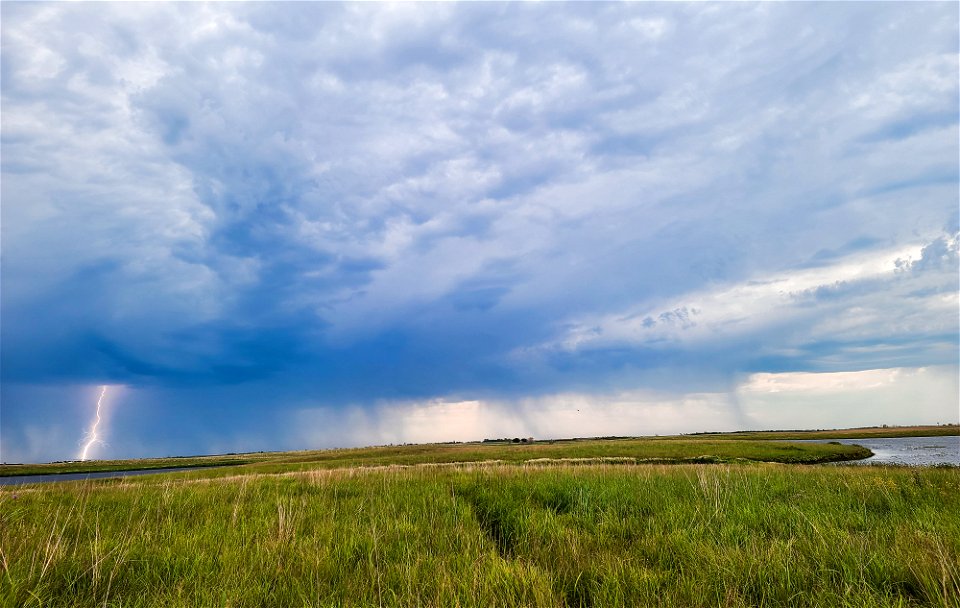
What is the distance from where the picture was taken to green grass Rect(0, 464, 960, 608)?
9.36 ft

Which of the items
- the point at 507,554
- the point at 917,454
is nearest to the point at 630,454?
the point at 917,454

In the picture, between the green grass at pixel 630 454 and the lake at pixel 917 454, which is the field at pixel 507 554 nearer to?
the green grass at pixel 630 454

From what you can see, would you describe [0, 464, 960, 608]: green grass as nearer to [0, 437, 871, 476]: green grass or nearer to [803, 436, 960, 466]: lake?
[0, 437, 871, 476]: green grass

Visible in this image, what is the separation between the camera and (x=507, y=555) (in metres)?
3.66

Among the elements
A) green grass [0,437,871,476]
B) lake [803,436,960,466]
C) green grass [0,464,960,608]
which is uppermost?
green grass [0,464,960,608]

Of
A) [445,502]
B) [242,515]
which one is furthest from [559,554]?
[242,515]

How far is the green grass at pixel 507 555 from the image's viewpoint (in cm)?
285

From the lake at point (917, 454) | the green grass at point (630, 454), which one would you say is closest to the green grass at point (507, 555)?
the green grass at point (630, 454)

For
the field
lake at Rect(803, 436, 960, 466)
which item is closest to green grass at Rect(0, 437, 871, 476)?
lake at Rect(803, 436, 960, 466)

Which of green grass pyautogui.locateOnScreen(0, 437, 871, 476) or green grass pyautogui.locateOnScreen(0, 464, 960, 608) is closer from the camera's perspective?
green grass pyautogui.locateOnScreen(0, 464, 960, 608)

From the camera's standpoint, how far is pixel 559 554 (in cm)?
364

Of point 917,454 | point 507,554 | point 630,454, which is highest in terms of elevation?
point 507,554

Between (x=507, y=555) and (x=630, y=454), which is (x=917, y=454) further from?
(x=507, y=555)

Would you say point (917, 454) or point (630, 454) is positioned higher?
point (630, 454)
